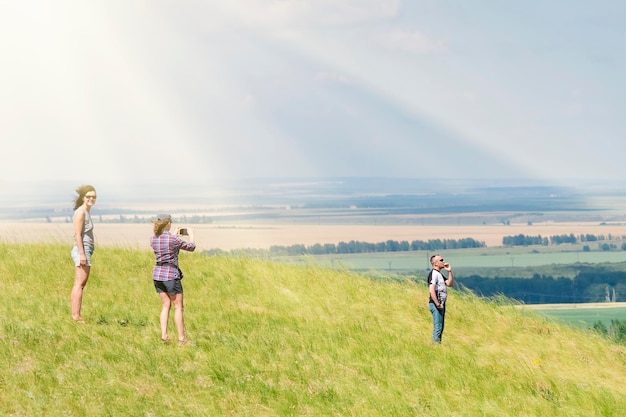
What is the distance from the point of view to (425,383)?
14711 mm

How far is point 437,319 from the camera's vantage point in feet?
55.6

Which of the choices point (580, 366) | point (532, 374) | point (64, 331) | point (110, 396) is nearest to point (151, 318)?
point (64, 331)

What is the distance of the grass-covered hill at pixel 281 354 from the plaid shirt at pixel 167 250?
1246mm

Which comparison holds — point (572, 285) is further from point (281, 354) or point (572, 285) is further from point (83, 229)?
point (83, 229)

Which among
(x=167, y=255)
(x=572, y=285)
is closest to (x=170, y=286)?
(x=167, y=255)

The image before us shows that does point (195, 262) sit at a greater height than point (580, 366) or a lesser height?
A: greater

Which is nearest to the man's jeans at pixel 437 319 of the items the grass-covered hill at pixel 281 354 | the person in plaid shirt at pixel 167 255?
the grass-covered hill at pixel 281 354

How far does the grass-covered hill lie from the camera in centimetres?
1337

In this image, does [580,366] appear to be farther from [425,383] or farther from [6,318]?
[6,318]

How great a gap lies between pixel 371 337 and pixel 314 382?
3833 mm

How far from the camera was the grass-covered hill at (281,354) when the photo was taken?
526 inches

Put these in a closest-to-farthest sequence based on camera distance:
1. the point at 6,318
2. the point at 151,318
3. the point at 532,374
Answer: the point at 532,374, the point at 6,318, the point at 151,318

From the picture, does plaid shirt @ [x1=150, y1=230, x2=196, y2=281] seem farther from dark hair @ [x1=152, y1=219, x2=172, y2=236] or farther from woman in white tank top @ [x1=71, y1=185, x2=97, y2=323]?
woman in white tank top @ [x1=71, y1=185, x2=97, y2=323]

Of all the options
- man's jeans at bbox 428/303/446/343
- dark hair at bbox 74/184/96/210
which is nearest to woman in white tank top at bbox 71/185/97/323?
dark hair at bbox 74/184/96/210
